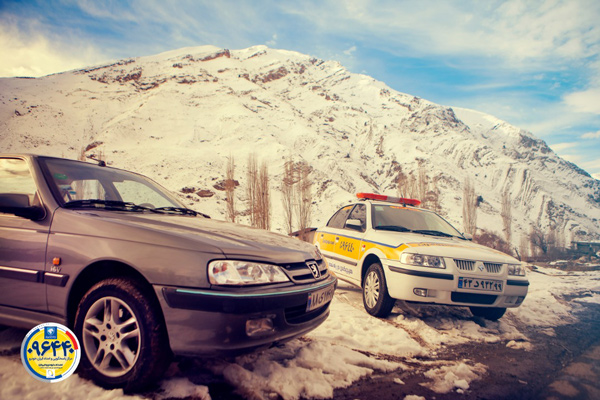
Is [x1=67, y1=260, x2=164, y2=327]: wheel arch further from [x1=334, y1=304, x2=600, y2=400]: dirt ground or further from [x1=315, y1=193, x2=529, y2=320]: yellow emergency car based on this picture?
[x1=315, y1=193, x2=529, y2=320]: yellow emergency car

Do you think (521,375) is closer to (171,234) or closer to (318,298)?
(318,298)

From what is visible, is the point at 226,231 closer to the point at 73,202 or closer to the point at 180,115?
the point at 73,202

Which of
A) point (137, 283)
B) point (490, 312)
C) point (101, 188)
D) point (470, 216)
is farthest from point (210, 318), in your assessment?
point (470, 216)

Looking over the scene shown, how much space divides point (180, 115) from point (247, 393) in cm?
6664

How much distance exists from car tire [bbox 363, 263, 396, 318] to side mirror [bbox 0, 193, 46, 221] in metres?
3.64

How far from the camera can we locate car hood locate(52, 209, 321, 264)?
205 cm

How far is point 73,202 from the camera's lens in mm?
2523

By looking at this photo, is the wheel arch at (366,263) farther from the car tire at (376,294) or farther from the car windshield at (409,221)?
the car windshield at (409,221)

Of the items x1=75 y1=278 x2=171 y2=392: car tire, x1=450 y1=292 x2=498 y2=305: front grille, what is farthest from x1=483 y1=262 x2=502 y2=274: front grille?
x1=75 y1=278 x2=171 y2=392: car tire

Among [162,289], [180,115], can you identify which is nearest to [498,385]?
[162,289]

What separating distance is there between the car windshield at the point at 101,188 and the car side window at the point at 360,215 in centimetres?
282

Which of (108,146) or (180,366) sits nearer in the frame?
(180,366)

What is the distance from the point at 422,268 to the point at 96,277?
3350 millimetres

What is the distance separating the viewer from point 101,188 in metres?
3.01
